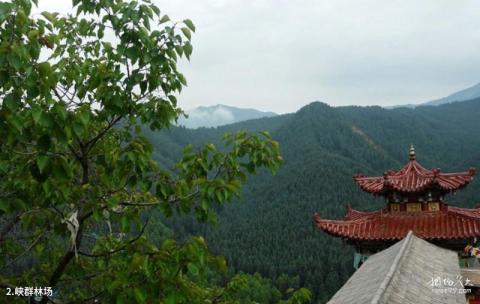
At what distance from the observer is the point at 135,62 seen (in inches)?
197

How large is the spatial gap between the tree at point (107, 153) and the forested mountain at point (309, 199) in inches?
3001

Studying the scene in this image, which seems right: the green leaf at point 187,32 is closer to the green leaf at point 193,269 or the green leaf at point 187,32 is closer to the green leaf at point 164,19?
the green leaf at point 164,19

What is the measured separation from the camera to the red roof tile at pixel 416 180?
1497 centimetres

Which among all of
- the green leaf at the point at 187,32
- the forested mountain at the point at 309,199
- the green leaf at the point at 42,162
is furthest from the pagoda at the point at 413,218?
the forested mountain at the point at 309,199

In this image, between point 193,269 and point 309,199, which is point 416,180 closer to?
point 193,269

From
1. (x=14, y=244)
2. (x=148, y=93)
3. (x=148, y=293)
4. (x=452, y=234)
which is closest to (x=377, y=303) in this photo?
(x=148, y=293)

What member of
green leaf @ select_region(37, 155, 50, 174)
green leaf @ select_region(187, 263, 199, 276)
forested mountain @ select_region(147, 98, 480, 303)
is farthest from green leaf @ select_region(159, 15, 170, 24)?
forested mountain @ select_region(147, 98, 480, 303)

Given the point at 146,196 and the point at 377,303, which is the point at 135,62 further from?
the point at 377,303

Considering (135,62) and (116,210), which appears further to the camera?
(116,210)

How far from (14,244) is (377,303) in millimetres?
5039

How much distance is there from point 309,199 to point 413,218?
120281 millimetres

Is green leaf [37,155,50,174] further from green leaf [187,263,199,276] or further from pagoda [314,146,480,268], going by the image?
pagoda [314,146,480,268]

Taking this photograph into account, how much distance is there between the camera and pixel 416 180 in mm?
15586

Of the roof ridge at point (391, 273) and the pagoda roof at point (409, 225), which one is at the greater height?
the roof ridge at point (391, 273)
